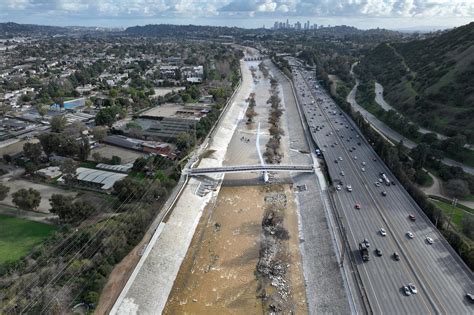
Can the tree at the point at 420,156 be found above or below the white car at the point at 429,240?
above

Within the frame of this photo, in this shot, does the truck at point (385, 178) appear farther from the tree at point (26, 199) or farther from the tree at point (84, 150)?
the tree at point (84, 150)

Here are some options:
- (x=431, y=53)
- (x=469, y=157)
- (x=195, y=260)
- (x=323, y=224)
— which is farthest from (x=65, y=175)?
(x=431, y=53)

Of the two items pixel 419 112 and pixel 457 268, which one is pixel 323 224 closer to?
pixel 457 268

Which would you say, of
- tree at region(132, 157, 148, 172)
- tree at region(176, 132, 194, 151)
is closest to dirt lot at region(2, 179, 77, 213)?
tree at region(132, 157, 148, 172)

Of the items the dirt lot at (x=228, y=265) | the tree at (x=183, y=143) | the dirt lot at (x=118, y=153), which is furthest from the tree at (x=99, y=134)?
the dirt lot at (x=228, y=265)

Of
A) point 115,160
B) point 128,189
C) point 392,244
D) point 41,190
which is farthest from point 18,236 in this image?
point 392,244

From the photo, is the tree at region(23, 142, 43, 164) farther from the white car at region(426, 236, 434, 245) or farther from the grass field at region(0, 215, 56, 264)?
the white car at region(426, 236, 434, 245)
